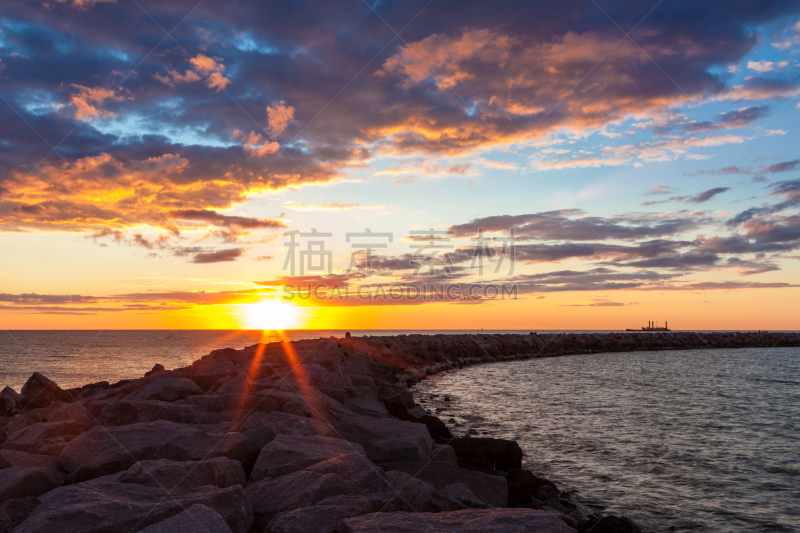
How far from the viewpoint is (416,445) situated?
7.01 metres

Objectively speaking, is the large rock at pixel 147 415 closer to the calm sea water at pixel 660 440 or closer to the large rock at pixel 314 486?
the large rock at pixel 314 486

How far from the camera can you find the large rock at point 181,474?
15.1 feet

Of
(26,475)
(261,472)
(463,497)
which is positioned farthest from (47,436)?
(463,497)

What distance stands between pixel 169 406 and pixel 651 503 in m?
7.71

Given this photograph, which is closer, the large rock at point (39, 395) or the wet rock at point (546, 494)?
the wet rock at point (546, 494)

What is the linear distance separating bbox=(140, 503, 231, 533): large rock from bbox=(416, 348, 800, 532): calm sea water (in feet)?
19.6

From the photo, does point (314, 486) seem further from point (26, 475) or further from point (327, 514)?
point (26, 475)

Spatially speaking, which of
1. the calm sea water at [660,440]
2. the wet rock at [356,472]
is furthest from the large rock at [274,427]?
the calm sea water at [660,440]

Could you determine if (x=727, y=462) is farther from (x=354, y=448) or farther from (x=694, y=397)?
(x=694, y=397)

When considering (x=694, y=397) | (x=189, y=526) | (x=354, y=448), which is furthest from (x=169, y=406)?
(x=694, y=397)

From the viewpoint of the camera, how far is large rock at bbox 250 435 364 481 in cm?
531

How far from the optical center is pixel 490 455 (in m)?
8.60

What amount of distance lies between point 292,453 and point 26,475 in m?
2.57

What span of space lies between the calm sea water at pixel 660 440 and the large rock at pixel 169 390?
640cm
